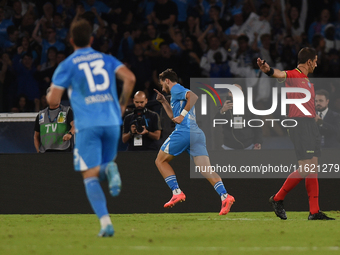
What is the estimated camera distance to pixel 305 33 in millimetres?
12812

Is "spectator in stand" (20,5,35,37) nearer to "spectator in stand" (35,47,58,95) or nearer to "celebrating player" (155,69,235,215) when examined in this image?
"spectator in stand" (35,47,58,95)

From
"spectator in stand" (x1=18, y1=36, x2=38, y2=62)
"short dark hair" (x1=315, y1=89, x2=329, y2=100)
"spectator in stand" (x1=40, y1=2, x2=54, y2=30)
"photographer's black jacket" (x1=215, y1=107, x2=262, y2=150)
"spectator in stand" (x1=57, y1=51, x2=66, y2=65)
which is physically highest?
"spectator in stand" (x1=40, y1=2, x2=54, y2=30)

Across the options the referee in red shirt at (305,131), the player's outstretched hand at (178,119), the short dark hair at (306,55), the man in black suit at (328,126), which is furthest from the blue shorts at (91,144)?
the man in black suit at (328,126)

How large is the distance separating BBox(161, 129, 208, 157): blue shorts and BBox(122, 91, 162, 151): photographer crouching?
1.46m

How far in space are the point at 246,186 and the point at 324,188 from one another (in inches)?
48.8

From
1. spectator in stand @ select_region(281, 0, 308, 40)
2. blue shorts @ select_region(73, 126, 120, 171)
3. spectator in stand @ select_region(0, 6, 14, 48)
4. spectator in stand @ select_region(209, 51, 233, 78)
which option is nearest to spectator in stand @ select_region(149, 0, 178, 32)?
spectator in stand @ select_region(209, 51, 233, 78)

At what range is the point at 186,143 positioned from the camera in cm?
774

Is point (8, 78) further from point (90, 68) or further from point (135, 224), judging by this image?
point (90, 68)

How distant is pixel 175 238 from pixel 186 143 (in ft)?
9.02

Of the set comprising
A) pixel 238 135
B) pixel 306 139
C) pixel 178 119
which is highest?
pixel 178 119

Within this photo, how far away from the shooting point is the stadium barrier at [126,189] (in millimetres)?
8883

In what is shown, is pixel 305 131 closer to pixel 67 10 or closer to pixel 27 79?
pixel 27 79

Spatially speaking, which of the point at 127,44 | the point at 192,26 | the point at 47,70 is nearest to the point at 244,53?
the point at 192,26

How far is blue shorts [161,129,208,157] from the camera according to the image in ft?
25.4
